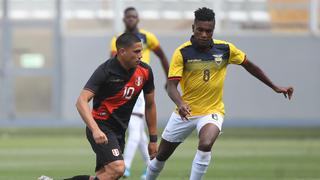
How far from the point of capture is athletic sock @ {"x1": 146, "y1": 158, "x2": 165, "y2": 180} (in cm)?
1259

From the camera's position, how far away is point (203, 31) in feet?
40.0

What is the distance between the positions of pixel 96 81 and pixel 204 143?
1536 mm

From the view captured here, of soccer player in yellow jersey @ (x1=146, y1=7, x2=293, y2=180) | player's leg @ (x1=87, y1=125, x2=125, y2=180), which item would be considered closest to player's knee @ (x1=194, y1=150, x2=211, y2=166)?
soccer player in yellow jersey @ (x1=146, y1=7, x2=293, y2=180)

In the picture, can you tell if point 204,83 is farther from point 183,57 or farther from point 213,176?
point 213,176

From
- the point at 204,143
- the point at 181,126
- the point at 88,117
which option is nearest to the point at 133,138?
the point at 181,126

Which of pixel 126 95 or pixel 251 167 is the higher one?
pixel 126 95

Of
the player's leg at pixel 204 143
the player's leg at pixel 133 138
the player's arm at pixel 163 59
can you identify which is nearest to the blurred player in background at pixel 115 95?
the player's leg at pixel 204 143

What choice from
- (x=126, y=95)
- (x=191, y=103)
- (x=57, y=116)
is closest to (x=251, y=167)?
(x=191, y=103)

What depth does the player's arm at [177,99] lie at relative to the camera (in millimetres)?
11883

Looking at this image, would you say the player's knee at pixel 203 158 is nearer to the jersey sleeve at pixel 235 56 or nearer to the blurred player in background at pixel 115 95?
the blurred player in background at pixel 115 95

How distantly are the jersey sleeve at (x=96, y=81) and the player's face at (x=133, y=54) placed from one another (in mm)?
300

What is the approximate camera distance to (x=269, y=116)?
1257 inches

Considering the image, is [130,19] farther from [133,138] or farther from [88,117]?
[88,117]

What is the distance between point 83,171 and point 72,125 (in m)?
15.4
